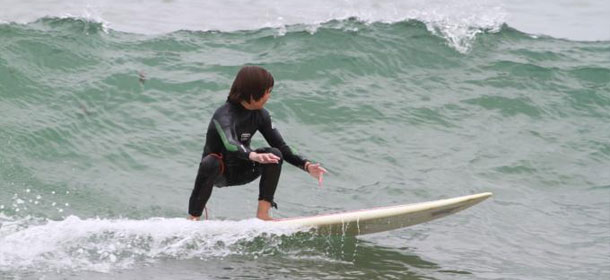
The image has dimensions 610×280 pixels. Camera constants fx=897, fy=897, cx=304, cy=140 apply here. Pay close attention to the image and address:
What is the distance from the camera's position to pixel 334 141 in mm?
10656

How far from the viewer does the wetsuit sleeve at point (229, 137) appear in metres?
6.37

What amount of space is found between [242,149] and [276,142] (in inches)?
23.8

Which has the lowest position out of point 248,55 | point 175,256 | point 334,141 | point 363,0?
point 175,256

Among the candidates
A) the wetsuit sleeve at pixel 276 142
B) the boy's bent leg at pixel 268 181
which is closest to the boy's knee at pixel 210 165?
the boy's bent leg at pixel 268 181

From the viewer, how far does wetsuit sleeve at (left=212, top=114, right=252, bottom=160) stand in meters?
6.37

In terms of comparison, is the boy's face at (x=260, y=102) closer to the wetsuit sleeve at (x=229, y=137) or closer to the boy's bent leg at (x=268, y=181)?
the wetsuit sleeve at (x=229, y=137)

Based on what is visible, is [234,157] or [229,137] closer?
[229,137]

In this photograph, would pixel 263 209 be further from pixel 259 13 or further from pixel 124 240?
pixel 259 13

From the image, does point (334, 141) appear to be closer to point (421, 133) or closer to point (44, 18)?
point (421, 133)

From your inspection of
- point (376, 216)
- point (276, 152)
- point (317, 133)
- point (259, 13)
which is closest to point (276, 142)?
point (276, 152)

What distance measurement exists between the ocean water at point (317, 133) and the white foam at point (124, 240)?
15 millimetres

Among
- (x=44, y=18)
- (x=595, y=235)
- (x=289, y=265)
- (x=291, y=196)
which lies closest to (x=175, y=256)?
(x=289, y=265)

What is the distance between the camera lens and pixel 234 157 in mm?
6699

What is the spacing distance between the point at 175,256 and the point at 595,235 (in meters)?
3.83
